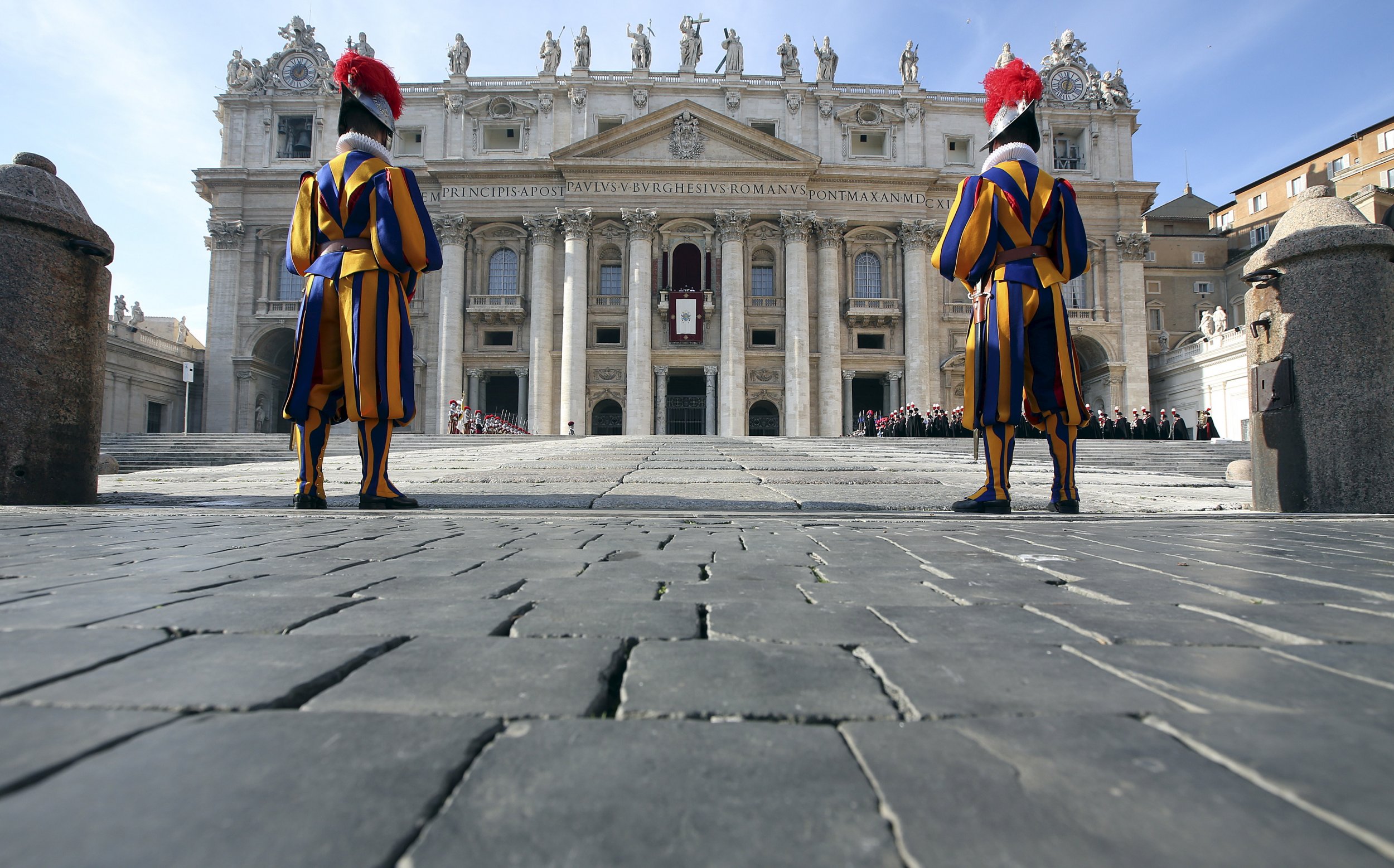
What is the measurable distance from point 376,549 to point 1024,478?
24.7ft

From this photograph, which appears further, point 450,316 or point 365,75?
point 450,316

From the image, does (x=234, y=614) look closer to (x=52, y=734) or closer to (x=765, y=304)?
(x=52, y=734)

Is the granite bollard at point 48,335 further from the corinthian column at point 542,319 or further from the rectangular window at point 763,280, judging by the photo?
the rectangular window at point 763,280

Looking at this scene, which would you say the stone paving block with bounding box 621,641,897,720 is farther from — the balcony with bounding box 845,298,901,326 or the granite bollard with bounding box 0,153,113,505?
the balcony with bounding box 845,298,901,326

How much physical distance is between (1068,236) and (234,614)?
5.23m

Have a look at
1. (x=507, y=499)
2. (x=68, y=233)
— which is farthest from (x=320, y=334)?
(x=68, y=233)

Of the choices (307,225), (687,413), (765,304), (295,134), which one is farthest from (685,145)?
(307,225)

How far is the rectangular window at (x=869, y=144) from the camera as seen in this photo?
109ft

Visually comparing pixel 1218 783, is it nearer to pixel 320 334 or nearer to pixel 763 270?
pixel 320 334

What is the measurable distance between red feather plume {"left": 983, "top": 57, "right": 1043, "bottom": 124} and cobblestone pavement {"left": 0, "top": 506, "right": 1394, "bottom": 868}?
4.26 m

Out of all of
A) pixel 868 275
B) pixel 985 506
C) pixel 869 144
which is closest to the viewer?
pixel 985 506

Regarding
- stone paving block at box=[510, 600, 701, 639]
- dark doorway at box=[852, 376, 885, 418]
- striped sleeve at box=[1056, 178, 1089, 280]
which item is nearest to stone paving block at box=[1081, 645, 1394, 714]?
stone paving block at box=[510, 600, 701, 639]

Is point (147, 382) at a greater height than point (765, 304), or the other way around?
point (765, 304)

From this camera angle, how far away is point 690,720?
102cm
